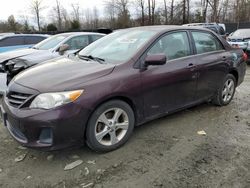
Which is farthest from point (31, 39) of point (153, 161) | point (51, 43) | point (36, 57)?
point (153, 161)

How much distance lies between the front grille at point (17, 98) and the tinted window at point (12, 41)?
6.76m

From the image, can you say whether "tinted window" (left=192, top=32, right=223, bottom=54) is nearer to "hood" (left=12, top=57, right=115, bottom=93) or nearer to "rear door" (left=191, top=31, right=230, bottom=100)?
"rear door" (left=191, top=31, right=230, bottom=100)

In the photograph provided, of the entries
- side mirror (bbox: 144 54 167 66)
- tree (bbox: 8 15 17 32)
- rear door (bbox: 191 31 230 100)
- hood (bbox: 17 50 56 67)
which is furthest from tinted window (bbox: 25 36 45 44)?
tree (bbox: 8 15 17 32)

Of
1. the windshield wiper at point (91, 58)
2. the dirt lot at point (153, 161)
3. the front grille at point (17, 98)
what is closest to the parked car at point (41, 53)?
the dirt lot at point (153, 161)

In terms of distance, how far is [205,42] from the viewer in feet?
14.6

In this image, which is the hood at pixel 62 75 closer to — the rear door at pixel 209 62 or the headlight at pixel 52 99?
the headlight at pixel 52 99

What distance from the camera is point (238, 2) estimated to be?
1512 inches

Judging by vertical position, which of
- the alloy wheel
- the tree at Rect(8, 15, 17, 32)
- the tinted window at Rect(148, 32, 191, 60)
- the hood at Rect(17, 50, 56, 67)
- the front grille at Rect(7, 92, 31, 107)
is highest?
the tree at Rect(8, 15, 17, 32)

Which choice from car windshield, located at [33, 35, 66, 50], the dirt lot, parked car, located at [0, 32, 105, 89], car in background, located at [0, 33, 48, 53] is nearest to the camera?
the dirt lot

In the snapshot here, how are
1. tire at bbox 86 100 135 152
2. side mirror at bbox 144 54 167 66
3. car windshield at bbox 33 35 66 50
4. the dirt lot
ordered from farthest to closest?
car windshield at bbox 33 35 66 50 < side mirror at bbox 144 54 167 66 < tire at bbox 86 100 135 152 < the dirt lot

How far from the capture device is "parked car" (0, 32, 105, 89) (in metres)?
5.37

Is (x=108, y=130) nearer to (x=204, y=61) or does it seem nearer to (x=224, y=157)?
(x=224, y=157)

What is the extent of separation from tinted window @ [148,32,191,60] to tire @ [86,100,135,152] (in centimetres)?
95

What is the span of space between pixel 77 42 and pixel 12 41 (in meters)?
3.34
